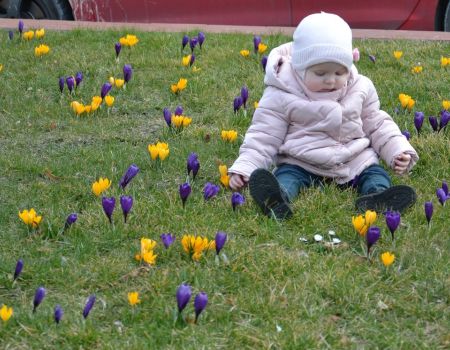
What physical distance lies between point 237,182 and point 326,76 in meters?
0.64

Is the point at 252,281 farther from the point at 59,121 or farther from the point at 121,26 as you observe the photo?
the point at 121,26

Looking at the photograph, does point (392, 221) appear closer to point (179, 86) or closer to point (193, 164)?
point (193, 164)

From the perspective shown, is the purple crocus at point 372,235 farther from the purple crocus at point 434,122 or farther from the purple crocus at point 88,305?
the purple crocus at point 434,122

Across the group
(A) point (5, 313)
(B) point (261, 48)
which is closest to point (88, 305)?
(A) point (5, 313)

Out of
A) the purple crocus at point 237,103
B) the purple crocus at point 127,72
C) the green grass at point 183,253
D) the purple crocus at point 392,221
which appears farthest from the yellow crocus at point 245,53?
the purple crocus at point 392,221

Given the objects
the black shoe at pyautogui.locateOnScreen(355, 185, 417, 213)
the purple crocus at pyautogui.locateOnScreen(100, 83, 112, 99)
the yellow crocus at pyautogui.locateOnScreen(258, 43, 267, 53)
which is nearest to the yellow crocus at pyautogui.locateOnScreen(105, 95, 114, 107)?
the purple crocus at pyautogui.locateOnScreen(100, 83, 112, 99)

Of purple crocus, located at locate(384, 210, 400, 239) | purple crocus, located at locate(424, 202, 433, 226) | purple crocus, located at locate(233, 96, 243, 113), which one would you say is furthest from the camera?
purple crocus, located at locate(233, 96, 243, 113)

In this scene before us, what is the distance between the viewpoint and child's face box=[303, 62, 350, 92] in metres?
4.46

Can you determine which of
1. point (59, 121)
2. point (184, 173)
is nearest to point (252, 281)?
point (184, 173)

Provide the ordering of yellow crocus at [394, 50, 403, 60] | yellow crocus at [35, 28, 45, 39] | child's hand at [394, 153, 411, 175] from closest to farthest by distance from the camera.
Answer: child's hand at [394, 153, 411, 175] → yellow crocus at [394, 50, 403, 60] → yellow crocus at [35, 28, 45, 39]

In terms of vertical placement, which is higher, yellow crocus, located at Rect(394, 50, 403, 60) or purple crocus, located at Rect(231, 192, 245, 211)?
purple crocus, located at Rect(231, 192, 245, 211)

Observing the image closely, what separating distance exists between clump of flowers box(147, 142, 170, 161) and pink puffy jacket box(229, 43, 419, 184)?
1.50 feet

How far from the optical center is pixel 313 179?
184 inches

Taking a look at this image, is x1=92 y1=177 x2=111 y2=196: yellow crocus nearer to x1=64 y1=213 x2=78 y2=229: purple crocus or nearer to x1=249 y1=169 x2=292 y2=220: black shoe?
x1=64 y1=213 x2=78 y2=229: purple crocus
